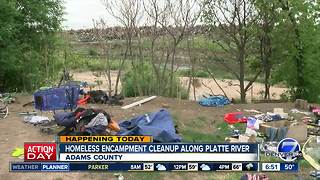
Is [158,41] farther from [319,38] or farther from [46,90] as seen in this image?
[46,90]

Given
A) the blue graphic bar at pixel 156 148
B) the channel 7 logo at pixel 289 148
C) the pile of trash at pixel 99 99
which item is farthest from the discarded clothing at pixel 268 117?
the blue graphic bar at pixel 156 148

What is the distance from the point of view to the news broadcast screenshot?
639 centimetres

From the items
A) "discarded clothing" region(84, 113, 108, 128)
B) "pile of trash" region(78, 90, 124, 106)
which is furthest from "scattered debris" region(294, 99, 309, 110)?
"discarded clothing" region(84, 113, 108, 128)

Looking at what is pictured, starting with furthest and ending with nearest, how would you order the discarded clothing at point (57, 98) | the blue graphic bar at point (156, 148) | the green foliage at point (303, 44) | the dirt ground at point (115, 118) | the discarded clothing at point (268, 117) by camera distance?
1. the green foliage at point (303, 44)
2. the discarded clothing at point (268, 117)
3. the discarded clothing at point (57, 98)
4. the dirt ground at point (115, 118)
5. the blue graphic bar at point (156, 148)

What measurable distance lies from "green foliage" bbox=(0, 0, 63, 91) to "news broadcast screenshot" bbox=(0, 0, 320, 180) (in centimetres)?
4

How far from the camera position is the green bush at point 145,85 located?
16.6m

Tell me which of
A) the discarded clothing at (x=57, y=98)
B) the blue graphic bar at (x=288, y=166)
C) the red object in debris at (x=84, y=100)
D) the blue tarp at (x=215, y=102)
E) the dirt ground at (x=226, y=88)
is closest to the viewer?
the blue graphic bar at (x=288, y=166)

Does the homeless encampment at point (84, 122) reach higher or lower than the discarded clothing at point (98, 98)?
lower

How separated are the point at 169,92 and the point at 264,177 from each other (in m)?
8.94

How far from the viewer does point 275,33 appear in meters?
15.9

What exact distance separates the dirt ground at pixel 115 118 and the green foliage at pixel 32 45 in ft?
9.03

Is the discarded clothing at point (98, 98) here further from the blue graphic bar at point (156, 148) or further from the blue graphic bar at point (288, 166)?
the blue graphic bar at point (156, 148)

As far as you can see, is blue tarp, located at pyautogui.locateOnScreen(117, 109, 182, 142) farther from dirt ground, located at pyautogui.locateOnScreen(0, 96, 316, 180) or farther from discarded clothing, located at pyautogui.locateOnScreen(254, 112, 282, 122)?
discarded clothing, located at pyautogui.locateOnScreen(254, 112, 282, 122)

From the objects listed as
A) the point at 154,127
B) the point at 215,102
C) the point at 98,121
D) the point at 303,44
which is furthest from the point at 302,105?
the point at 98,121
